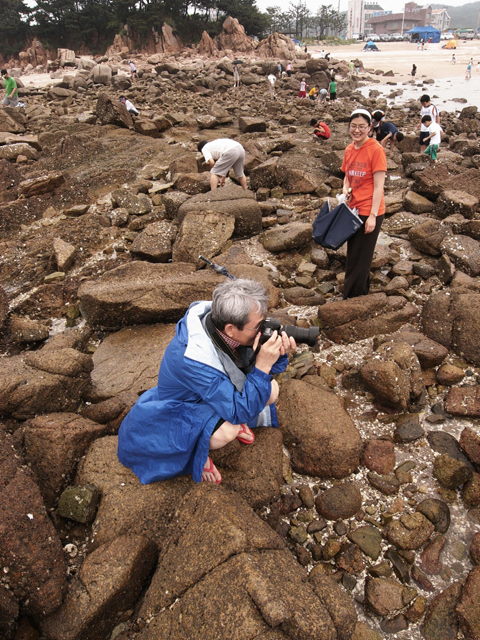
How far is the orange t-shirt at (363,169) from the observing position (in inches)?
126

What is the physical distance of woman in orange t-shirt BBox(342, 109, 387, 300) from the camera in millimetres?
3193

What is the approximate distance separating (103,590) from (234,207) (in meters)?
4.26

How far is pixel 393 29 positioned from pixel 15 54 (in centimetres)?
6924

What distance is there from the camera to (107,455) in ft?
8.29

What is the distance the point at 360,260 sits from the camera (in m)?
3.62

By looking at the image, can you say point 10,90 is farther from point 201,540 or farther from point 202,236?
point 201,540

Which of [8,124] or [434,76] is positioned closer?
[8,124]

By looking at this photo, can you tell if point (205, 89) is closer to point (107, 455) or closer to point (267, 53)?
point (267, 53)

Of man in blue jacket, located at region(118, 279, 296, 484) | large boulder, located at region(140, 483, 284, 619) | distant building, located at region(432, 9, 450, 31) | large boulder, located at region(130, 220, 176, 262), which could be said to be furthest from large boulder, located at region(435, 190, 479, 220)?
distant building, located at region(432, 9, 450, 31)

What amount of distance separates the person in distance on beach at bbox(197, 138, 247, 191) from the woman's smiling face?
3.22m

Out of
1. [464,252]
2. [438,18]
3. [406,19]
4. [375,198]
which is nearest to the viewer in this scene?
[375,198]

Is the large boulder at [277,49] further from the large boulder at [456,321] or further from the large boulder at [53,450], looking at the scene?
the large boulder at [53,450]

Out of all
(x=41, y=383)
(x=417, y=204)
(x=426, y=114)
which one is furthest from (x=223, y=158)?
(x=426, y=114)

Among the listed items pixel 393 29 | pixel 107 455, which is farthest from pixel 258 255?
pixel 393 29
